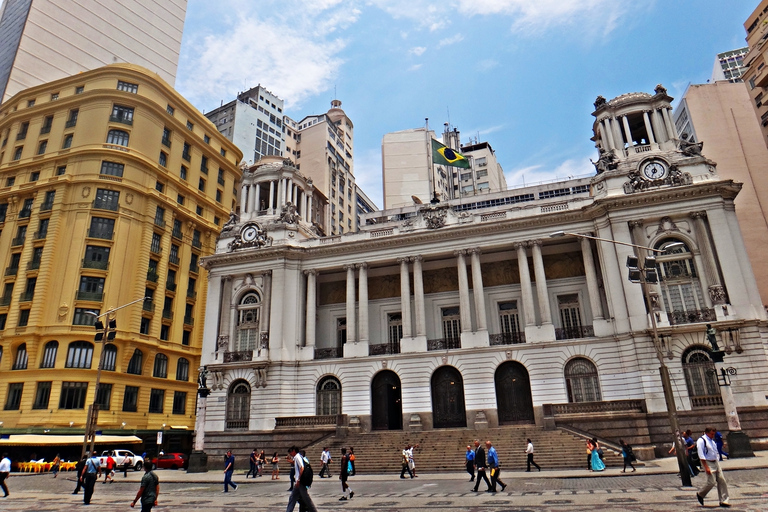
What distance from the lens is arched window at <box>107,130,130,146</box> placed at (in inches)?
1750

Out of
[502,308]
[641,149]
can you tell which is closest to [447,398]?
[502,308]

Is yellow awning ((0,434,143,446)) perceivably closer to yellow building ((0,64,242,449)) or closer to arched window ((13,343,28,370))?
yellow building ((0,64,242,449))

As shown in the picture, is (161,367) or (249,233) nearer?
(249,233)

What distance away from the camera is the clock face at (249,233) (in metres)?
40.1

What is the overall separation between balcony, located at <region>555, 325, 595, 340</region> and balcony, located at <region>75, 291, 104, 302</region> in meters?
33.5

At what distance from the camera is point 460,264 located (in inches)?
1390

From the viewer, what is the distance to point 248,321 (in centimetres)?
3797

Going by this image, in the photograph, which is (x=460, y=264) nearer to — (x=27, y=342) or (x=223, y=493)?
(x=223, y=493)

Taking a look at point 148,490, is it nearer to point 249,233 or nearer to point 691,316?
point 691,316

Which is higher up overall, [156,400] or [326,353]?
[326,353]

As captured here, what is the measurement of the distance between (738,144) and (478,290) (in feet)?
119

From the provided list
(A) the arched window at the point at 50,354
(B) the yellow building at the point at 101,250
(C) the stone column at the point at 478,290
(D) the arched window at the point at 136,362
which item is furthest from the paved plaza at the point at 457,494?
(D) the arched window at the point at 136,362

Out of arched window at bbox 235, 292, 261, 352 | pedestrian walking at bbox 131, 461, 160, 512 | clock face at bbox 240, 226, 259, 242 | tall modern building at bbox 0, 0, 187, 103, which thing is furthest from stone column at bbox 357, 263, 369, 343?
tall modern building at bbox 0, 0, 187, 103

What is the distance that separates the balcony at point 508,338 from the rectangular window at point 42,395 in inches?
1225
